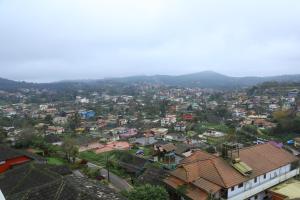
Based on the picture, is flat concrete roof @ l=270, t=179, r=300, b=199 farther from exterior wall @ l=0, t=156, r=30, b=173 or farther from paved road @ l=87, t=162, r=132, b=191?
exterior wall @ l=0, t=156, r=30, b=173

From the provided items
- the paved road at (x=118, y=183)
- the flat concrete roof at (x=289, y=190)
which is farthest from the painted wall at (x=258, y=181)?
the paved road at (x=118, y=183)

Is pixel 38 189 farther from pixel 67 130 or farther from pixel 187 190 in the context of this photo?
pixel 67 130

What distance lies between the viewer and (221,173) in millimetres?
18469

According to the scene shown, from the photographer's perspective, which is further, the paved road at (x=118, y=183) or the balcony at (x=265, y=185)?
the paved road at (x=118, y=183)

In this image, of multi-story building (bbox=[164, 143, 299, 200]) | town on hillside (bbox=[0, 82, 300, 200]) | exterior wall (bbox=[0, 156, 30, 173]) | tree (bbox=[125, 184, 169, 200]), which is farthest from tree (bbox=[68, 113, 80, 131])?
tree (bbox=[125, 184, 169, 200])

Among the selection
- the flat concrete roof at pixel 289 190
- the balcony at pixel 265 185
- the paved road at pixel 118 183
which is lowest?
the paved road at pixel 118 183

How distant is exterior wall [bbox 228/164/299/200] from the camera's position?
1839 cm

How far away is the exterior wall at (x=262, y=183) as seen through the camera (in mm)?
18391

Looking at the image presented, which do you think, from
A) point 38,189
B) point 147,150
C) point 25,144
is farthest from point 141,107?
point 38,189

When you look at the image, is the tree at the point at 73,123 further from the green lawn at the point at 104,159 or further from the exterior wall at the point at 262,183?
the exterior wall at the point at 262,183

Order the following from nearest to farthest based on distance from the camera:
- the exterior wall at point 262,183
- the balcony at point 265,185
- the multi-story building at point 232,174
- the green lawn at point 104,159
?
the multi-story building at point 232,174 < the exterior wall at point 262,183 < the balcony at point 265,185 < the green lawn at point 104,159

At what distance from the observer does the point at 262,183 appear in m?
20.3

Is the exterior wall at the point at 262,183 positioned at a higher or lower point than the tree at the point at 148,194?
lower

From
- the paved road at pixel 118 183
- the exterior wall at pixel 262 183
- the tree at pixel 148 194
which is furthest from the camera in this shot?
the paved road at pixel 118 183
